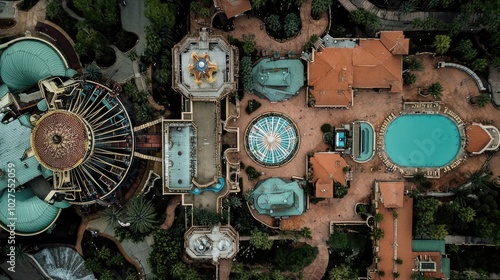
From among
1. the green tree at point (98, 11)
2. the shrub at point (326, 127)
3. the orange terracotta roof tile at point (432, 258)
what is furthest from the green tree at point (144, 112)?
the orange terracotta roof tile at point (432, 258)

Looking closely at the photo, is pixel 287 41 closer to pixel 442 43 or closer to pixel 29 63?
pixel 442 43

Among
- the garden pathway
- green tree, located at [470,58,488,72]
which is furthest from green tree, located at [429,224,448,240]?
the garden pathway

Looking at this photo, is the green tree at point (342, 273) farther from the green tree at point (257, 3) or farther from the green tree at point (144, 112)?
the green tree at point (257, 3)

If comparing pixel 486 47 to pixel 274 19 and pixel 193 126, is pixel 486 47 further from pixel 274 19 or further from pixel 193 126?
pixel 193 126

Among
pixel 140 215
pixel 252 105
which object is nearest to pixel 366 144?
pixel 252 105

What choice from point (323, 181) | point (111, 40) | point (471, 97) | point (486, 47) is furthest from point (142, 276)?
point (486, 47)
